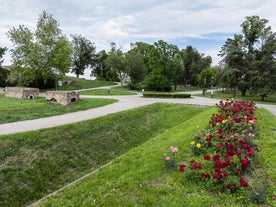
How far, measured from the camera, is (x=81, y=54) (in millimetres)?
46188

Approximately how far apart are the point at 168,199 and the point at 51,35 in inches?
980

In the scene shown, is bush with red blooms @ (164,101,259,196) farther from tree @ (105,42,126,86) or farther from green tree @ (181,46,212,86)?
green tree @ (181,46,212,86)

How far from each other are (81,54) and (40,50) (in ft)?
78.0

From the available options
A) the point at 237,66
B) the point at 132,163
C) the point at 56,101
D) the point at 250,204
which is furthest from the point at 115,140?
the point at 237,66

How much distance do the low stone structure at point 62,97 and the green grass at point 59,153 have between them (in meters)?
4.52

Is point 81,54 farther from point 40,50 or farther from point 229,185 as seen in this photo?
point 229,185

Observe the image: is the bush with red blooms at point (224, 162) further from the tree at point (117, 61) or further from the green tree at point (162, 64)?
the tree at point (117, 61)

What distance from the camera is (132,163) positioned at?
16.8ft

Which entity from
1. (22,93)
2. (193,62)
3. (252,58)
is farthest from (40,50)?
(193,62)

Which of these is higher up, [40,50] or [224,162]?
[40,50]

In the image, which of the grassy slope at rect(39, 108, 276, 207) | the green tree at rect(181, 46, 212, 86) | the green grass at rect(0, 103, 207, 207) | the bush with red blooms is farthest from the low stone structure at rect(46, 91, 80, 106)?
the green tree at rect(181, 46, 212, 86)

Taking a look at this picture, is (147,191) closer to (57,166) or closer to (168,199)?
(168,199)

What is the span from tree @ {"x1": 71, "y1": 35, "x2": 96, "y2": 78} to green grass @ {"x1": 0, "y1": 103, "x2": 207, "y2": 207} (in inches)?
1549

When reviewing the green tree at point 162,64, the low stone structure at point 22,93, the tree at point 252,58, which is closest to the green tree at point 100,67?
the green tree at point 162,64
